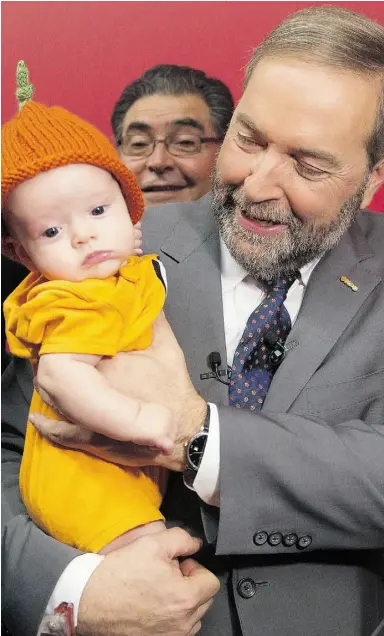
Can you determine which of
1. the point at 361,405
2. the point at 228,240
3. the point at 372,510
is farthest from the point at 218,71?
the point at 372,510

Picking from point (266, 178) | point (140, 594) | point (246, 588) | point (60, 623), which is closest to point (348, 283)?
point (266, 178)

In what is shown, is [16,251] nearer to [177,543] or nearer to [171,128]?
[177,543]

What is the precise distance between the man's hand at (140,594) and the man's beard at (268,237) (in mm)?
680

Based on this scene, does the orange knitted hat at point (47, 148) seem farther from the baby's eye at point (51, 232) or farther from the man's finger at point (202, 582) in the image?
the man's finger at point (202, 582)

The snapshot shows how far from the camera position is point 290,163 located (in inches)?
78.5

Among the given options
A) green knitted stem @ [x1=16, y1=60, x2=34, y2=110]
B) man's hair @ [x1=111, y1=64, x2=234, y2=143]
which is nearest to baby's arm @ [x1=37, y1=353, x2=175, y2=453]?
green knitted stem @ [x1=16, y1=60, x2=34, y2=110]

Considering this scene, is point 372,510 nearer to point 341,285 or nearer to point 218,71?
point 341,285

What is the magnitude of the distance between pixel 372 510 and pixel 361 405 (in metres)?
0.25

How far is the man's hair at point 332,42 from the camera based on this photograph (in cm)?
196

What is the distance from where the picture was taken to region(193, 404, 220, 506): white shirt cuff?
1791mm

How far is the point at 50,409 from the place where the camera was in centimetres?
177

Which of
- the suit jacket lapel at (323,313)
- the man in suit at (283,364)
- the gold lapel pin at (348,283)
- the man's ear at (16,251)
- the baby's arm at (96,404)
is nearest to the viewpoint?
the baby's arm at (96,404)

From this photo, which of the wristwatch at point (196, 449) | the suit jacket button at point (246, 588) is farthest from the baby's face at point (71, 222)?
the suit jacket button at point (246, 588)

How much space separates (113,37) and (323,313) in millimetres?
1102
